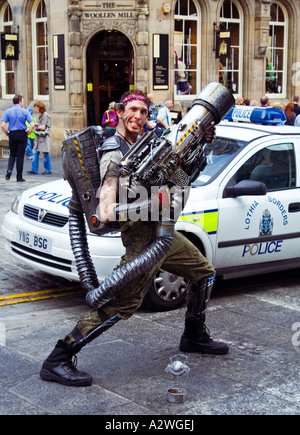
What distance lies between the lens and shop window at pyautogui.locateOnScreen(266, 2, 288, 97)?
75.5 feet

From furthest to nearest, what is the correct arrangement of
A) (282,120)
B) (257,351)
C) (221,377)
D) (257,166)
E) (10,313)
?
(282,120), (257,166), (10,313), (257,351), (221,377)

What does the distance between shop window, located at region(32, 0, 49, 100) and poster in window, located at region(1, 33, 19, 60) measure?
0.52 metres

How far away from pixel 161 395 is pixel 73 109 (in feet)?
53.2

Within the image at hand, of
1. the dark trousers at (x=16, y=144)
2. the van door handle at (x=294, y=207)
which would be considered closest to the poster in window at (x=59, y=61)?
the dark trousers at (x=16, y=144)

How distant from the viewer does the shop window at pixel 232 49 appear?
71.2 ft

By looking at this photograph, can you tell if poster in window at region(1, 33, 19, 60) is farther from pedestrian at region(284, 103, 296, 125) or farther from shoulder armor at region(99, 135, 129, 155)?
shoulder armor at region(99, 135, 129, 155)

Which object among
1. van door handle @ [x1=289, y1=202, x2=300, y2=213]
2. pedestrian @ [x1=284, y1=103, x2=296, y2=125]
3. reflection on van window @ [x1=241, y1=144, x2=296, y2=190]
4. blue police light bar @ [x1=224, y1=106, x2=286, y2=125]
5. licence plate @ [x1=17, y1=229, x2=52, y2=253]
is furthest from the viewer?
pedestrian @ [x1=284, y1=103, x2=296, y2=125]

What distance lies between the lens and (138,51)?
19859 mm

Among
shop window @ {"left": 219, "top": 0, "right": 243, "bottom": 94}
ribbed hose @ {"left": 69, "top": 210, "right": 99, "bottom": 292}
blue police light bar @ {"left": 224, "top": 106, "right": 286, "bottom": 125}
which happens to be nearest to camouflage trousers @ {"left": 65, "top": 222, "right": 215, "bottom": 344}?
ribbed hose @ {"left": 69, "top": 210, "right": 99, "bottom": 292}

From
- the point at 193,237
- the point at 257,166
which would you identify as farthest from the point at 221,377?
the point at 257,166

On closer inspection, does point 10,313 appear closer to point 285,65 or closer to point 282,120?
point 282,120

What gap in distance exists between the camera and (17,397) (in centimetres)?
451

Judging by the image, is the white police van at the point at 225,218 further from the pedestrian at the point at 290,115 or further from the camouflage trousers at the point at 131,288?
the pedestrian at the point at 290,115

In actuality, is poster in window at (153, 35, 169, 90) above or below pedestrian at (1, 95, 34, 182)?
above
